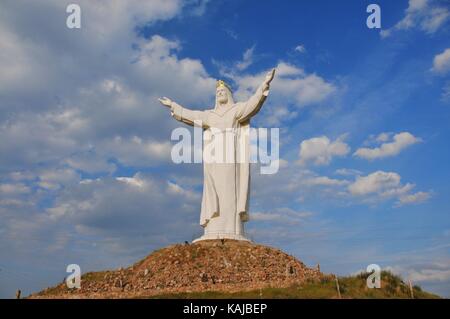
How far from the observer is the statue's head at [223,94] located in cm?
2934

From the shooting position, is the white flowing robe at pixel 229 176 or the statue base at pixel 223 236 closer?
the statue base at pixel 223 236

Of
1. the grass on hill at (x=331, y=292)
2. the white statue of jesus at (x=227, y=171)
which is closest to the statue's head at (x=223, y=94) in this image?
the white statue of jesus at (x=227, y=171)

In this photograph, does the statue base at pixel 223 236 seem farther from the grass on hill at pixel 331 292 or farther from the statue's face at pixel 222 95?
the statue's face at pixel 222 95

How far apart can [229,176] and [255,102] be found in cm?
424

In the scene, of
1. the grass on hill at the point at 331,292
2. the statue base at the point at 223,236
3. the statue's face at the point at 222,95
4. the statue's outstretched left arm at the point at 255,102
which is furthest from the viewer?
the statue's face at the point at 222,95

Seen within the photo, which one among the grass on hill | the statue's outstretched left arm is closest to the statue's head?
the statue's outstretched left arm

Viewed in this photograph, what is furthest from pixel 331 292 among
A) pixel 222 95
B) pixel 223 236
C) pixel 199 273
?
pixel 222 95

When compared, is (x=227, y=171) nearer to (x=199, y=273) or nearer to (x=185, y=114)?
(x=185, y=114)

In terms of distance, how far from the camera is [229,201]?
27.8 metres

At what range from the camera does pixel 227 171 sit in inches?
1107

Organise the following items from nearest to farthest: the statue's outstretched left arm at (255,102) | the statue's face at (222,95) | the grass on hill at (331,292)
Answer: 1. the grass on hill at (331,292)
2. the statue's outstretched left arm at (255,102)
3. the statue's face at (222,95)

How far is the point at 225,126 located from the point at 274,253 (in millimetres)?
7411
